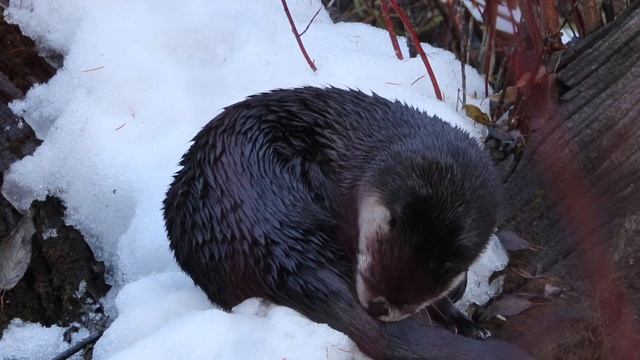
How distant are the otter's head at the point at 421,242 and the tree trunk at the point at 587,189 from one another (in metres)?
0.18

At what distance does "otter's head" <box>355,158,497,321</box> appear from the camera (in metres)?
1.73

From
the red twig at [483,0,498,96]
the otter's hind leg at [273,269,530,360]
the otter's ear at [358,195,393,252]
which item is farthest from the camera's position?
the red twig at [483,0,498,96]

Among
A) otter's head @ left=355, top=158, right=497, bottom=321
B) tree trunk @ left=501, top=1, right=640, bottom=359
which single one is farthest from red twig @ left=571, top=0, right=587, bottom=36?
otter's head @ left=355, top=158, right=497, bottom=321

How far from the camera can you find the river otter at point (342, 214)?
1.73 m

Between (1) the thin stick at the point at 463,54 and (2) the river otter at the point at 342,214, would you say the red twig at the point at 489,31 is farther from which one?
(2) the river otter at the point at 342,214

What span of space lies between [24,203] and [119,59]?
1.62 ft

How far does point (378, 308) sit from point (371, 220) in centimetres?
21

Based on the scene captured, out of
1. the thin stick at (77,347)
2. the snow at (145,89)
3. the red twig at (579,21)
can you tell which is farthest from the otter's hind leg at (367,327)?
the red twig at (579,21)

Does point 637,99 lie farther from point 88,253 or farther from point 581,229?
point 88,253

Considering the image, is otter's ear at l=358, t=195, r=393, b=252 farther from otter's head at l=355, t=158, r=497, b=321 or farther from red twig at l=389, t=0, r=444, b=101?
red twig at l=389, t=0, r=444, b=101

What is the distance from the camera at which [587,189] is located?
179 cm

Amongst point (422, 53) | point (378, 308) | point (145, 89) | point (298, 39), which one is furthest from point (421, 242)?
point (145, 89)

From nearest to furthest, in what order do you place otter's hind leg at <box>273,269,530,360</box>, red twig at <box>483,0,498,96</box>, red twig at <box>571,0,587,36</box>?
otter's hind leg at <box>273,269,530,360</box>, red twig at <box>483,0,498,96</box>, red twig at <box>571,0,587,36</box>

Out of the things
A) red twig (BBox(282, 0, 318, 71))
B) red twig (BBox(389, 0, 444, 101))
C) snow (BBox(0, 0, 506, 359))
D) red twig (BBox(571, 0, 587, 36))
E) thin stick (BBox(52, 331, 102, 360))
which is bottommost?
thin stick (BBox(52, 331, 102, 360))
